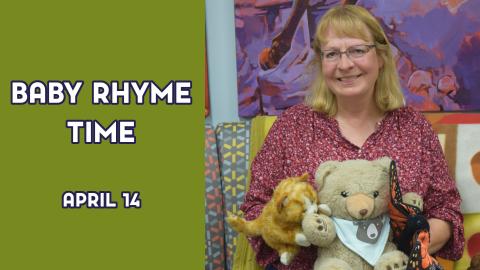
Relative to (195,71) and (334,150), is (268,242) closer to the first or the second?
(334,150)

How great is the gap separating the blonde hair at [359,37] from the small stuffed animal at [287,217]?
12.1 inches

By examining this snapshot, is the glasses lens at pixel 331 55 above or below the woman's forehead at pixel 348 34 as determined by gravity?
below

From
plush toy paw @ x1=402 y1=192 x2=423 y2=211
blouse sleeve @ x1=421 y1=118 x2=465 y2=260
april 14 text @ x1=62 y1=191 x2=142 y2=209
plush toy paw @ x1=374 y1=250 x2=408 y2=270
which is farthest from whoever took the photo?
april 14 text @ x1=62 y1=191 x2=142 y2=209

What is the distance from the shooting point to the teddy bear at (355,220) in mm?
1206

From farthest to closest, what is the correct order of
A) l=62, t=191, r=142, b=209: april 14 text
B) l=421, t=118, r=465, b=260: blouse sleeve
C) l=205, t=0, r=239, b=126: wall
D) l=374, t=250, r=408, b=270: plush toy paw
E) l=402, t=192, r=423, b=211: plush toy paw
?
l=205, t=0, r=239, b=126: wall, l=62, t=191, r=142, b=209: april 14 text, l=421, t=118, r=465, b=260: blouse sleeve, l=402, t=192, r=423, b=211: plush toy paw, l=374, t=250, r=408, b=270: plush toy paw

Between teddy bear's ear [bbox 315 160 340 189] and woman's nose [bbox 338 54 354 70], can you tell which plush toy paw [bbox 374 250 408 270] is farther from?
woman's nose [bbox 338 54 354 70]

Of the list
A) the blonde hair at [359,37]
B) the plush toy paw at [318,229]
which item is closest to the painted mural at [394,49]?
the blonde hair at [359,37]

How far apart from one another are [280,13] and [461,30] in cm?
54

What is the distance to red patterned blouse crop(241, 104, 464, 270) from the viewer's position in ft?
4.59

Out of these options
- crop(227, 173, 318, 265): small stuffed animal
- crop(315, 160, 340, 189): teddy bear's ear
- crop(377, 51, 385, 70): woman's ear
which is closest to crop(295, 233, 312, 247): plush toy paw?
crop(227, 173, 318, 265): small stuffed animal

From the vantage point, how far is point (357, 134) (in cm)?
146

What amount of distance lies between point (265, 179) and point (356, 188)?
294 millimetres

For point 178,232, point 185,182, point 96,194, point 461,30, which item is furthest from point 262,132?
point 461,30

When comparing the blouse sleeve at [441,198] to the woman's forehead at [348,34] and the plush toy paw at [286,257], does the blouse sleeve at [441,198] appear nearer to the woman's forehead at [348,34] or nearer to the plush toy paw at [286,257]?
the woman's forehead at [348,34]
